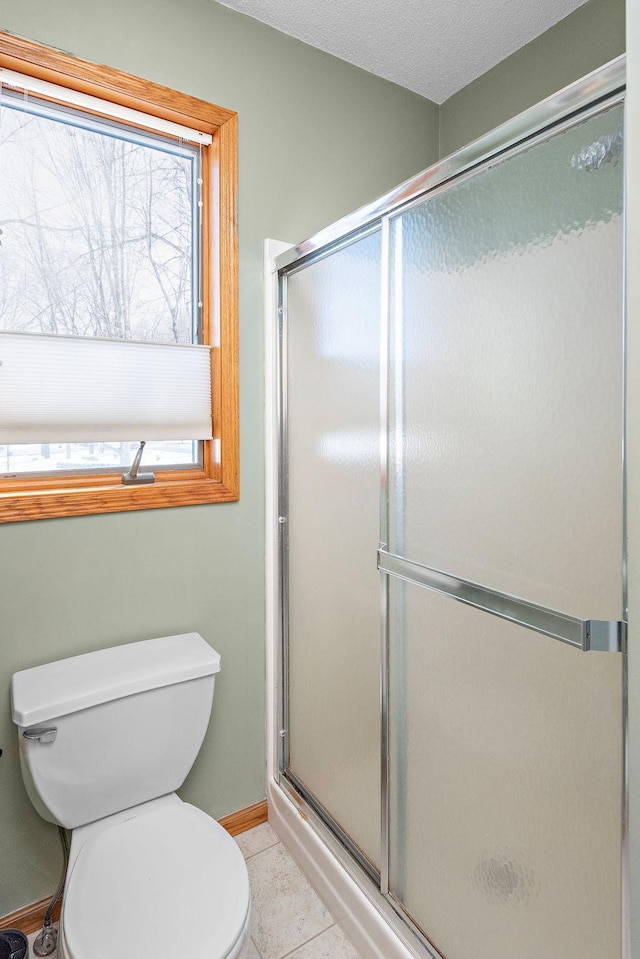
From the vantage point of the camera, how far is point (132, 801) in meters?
1.41

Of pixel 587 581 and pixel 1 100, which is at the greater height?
pixel 1 100

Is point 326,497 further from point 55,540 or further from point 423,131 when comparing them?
point 423,131

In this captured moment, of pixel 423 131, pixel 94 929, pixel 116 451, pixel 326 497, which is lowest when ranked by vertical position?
pixel 94 929

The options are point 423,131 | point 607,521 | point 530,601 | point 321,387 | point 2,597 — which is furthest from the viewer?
point 423,131

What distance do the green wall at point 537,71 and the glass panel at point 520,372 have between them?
3.41 ft

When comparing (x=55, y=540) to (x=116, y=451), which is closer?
(x=55, y=540)

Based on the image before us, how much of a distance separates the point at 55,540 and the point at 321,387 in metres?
0.82

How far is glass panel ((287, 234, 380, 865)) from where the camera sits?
1.40 m

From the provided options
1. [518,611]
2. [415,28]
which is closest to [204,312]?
[415,28]

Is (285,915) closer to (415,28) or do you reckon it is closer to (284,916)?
(284,916)

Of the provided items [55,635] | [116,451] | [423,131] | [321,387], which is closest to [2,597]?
[55,635]

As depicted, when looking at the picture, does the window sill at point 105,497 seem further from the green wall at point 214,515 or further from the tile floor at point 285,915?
the tile floor at point 285,915

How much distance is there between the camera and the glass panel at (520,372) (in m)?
0.85

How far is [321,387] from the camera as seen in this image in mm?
1584
